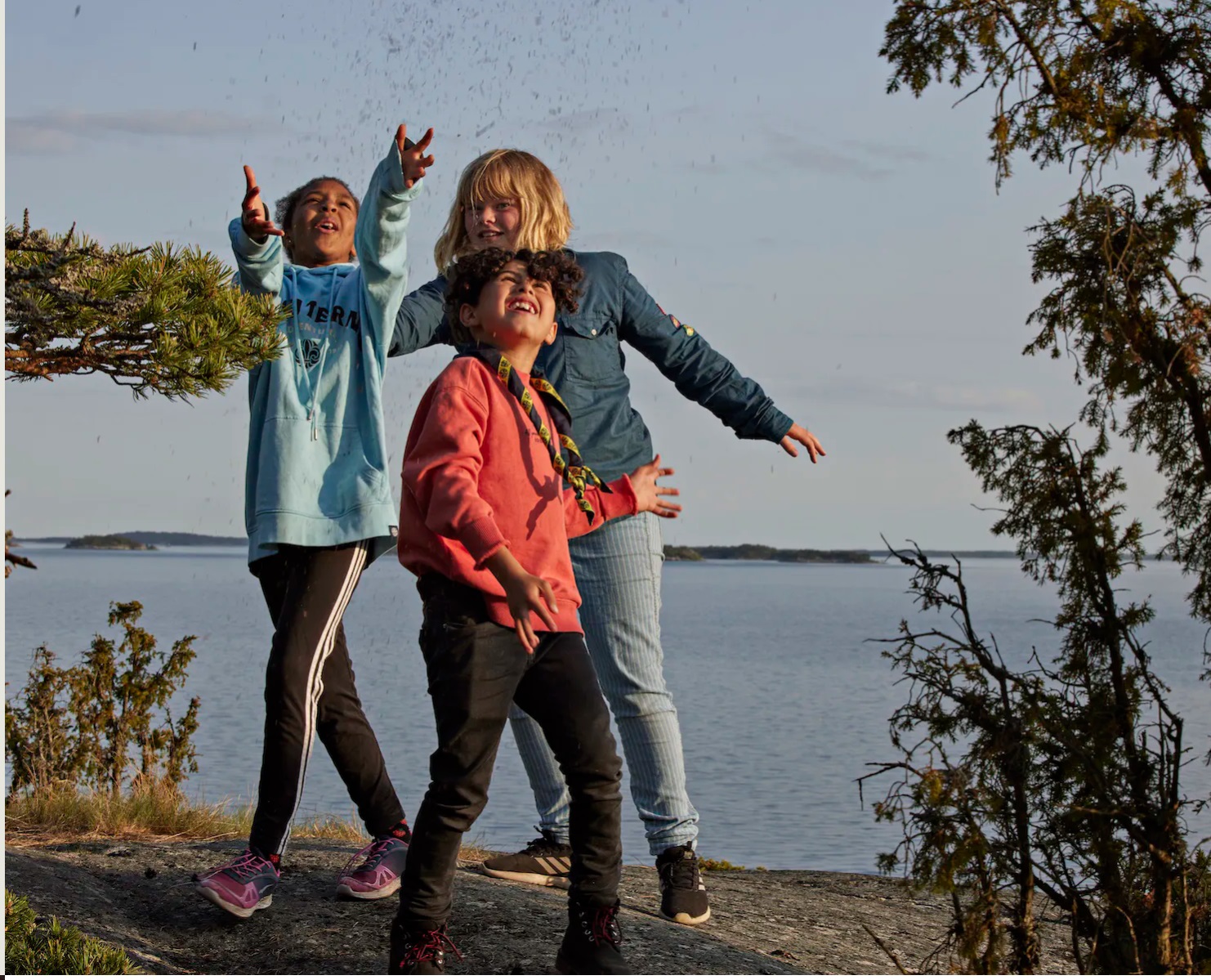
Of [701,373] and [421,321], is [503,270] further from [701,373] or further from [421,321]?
[701,373]

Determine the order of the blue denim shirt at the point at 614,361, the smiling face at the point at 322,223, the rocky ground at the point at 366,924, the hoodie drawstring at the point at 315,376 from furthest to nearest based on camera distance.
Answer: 1. the smiling face at the point at 322,223
2. the blue denim shirt at the point at 614,361
3. the hoodie drawstring at the point at 315,376
4. the rocky ground at the point at 366,924

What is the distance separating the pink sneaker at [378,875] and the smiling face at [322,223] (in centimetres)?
188

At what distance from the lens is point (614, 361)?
4.32 m

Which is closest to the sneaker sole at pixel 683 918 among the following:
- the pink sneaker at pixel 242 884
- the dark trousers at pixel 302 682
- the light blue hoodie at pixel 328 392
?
the dark trousers at pixel 302 682

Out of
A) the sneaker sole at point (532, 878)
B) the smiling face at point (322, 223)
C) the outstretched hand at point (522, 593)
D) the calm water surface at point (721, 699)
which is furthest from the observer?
the calm water surface at point (721, 699)

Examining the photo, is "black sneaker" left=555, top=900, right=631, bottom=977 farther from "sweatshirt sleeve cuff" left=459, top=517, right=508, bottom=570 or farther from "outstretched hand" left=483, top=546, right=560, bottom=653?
"sweatshirt sleeve cuff" left=459, top=517, right=508, bottom=570

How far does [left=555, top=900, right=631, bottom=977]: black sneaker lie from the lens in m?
3.34

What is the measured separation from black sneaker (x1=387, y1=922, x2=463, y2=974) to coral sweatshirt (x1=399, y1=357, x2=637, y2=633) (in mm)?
799

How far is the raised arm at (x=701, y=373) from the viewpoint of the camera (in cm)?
439

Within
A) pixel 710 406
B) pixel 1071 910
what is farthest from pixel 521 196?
pixel 1071 910

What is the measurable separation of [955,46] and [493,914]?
326 cm

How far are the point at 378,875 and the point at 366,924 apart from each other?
0.21 m

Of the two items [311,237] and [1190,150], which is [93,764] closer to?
[311,237]

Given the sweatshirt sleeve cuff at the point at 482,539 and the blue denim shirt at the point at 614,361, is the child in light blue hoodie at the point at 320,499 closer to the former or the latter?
the blue denim shirt at the point at 614,361
